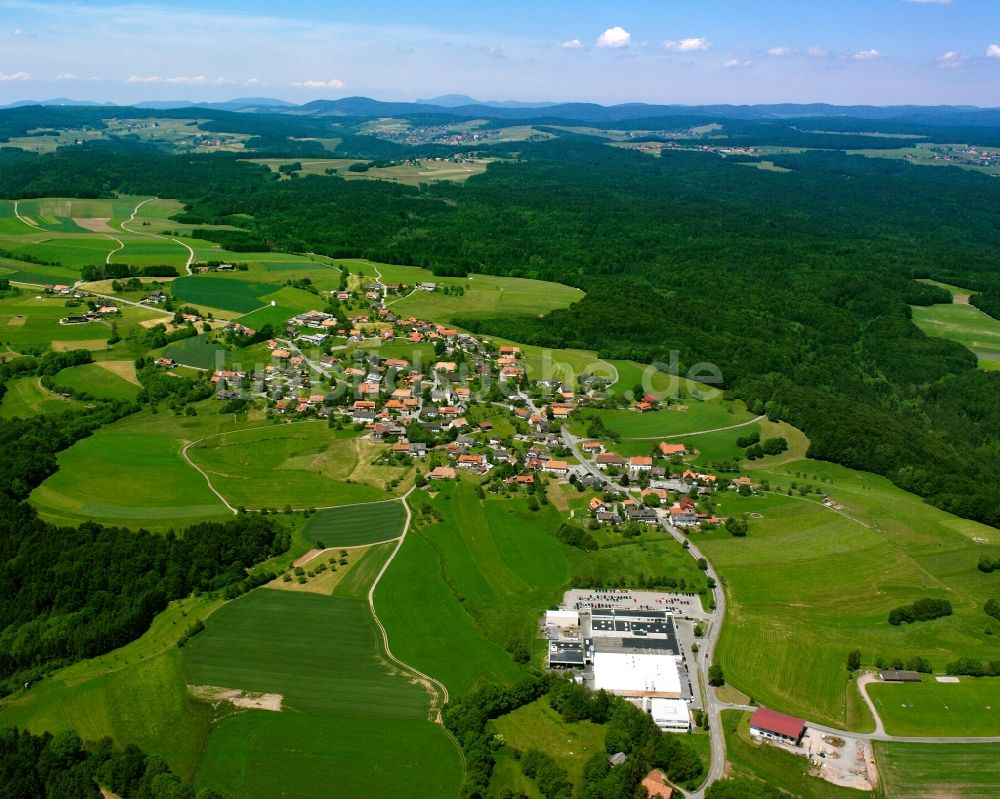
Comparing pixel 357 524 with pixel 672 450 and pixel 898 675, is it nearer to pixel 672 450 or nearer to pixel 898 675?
pixel 672 450

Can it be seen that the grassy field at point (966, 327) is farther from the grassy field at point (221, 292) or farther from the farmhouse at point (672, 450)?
the grassy field at point (221, 292)

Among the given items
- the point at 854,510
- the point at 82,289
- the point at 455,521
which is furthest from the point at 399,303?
the point at 854,510

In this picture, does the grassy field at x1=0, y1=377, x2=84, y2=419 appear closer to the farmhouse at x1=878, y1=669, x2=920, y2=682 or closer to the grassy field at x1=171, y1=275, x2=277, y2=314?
the grassy field at x1=171, y1=275, x2=277, y2=314

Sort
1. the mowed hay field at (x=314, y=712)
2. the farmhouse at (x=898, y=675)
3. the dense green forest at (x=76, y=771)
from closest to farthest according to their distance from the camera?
1. the dense green forest at (x=76, y=771)
2. the mowed hay field at (x=314, y=712)
3. the farmhouse at (x=898, y=675)

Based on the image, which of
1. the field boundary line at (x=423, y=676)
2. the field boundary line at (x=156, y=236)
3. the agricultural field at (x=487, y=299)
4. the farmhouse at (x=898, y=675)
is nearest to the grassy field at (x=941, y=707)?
the farmhouse at (x=898, y=675)

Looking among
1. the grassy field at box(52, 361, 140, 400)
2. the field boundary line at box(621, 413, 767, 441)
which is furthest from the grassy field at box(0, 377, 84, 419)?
the field boundary line at box(621, 413, 767, 441)
